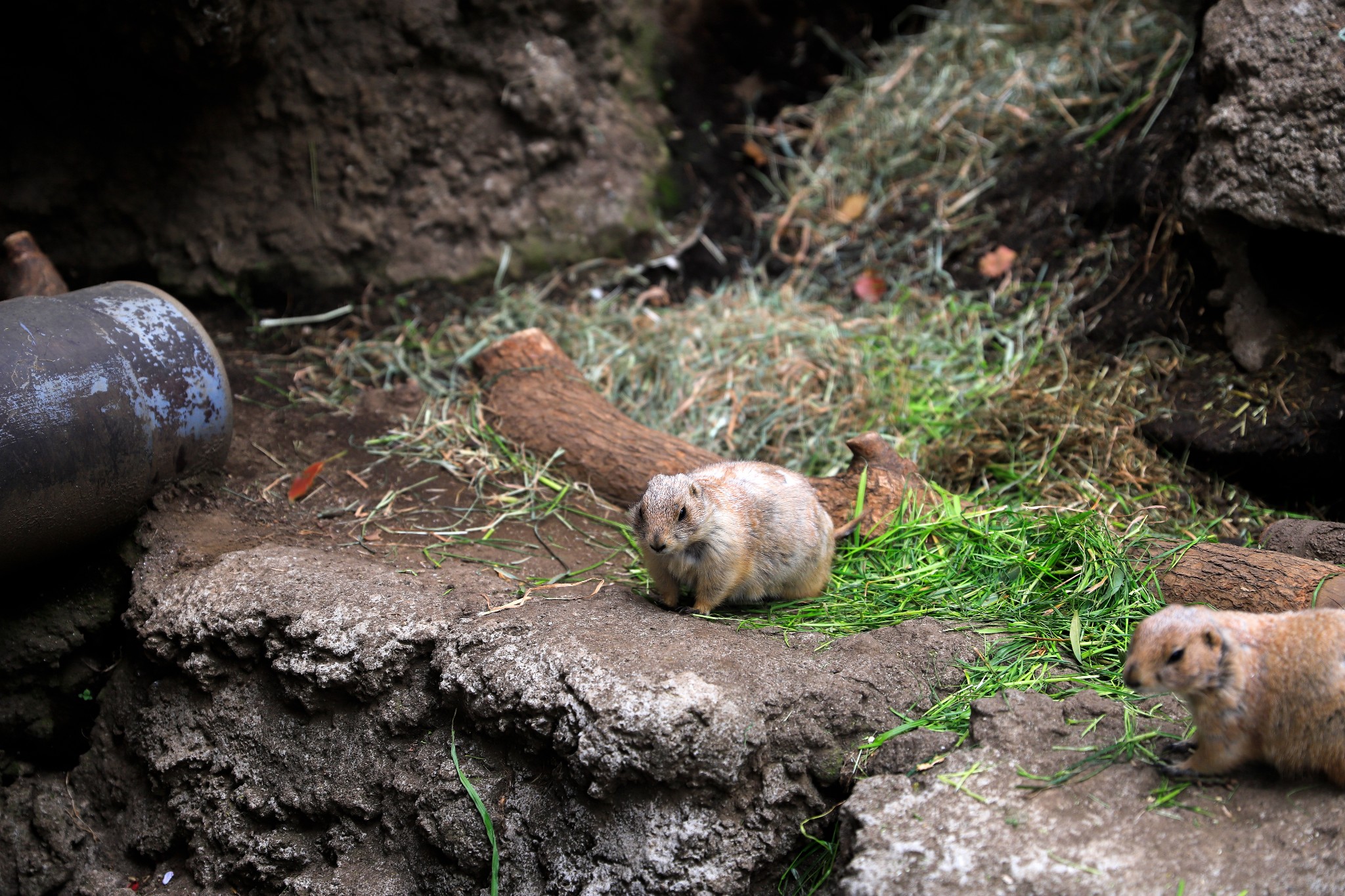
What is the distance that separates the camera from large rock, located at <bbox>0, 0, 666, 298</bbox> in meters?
6.75

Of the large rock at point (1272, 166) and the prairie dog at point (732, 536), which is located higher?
the large rock at point (1272, 166)

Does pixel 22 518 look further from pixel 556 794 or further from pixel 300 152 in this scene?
pixel 300 152

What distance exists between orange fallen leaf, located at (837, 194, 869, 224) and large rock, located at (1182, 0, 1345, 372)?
9.75ft

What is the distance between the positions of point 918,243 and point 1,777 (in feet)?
24.3

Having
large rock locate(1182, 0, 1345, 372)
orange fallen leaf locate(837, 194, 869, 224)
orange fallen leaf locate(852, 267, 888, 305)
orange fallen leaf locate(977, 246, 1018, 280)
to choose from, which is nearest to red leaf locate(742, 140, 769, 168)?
orange fallen leaf locate(837, 194, 869, 224)

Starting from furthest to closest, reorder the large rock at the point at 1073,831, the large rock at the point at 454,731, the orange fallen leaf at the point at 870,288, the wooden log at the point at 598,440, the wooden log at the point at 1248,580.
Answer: the orange fallen leaf at the point at 870,288 < the wooden log at the point at 598,440 < the wooden log at the point at 1248,580 < the large rock at the point at 454,731 < the large rock at the point at 1073,831

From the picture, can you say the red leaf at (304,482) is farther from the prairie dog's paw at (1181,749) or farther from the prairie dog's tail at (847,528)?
the prairie dog's paw at (1181,749)

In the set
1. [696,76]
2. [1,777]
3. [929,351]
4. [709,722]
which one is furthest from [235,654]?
[696,76]

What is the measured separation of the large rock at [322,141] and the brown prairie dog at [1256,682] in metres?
6.19

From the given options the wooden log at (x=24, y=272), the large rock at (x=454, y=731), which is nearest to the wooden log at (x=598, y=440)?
the large rock at (x=454, y=731)

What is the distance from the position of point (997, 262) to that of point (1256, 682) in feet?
17.1

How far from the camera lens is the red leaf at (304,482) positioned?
19.2ft

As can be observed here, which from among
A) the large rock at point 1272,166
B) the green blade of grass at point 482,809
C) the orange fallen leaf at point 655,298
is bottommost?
the green blade of grass at point 482,809

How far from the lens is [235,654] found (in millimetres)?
4699
